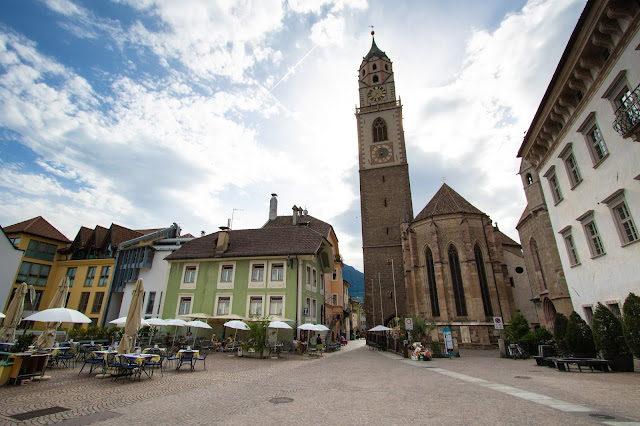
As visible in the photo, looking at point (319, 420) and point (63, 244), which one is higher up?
point (63, 244)

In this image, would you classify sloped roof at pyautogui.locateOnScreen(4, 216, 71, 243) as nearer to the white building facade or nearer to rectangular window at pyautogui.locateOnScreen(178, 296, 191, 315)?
rectangular window at pyautogui.locateOnScreen(178, 296, 191, 315)

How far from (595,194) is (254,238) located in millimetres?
22123

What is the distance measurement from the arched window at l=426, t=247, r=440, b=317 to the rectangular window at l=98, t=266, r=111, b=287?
104 feet

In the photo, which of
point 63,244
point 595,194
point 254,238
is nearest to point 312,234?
point 254,238

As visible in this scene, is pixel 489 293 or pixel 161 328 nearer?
pixel 161 328

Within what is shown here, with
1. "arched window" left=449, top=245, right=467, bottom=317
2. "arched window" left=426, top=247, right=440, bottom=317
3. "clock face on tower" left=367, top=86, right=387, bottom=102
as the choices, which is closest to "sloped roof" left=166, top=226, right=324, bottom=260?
"arched window" left=426, top=247, right=440, bottom=317

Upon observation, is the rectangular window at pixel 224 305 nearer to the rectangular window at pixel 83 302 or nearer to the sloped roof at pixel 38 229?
the rectangular window at pixel 83 302

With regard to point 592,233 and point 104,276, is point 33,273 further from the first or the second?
point 592,233

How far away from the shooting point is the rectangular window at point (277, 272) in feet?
78.4

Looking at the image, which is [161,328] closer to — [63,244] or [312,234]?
[312,234]

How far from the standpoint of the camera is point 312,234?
86.0ft

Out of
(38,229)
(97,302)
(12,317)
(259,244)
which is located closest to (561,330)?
(259,244)

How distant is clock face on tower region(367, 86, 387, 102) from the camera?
4912 cm

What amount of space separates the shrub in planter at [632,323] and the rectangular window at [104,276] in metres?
36.7
